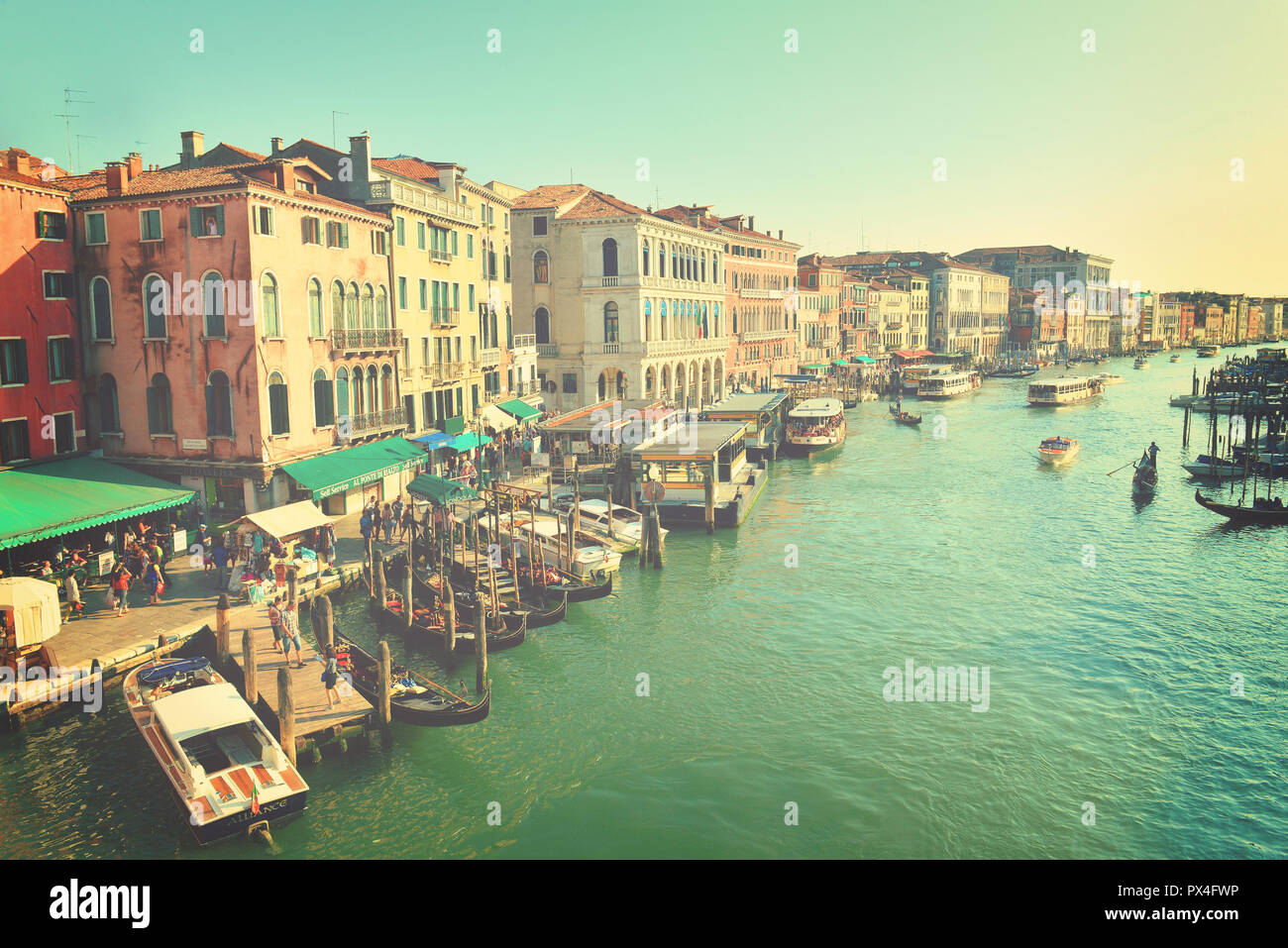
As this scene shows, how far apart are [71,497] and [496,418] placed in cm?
2033

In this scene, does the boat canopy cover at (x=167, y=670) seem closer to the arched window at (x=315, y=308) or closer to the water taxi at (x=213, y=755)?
the water taxi at (x=213, y=755)

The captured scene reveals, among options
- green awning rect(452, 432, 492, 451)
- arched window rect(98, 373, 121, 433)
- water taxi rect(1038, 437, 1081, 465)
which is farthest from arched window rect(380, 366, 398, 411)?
water taxi rect(1038, 437, 1081, 465)

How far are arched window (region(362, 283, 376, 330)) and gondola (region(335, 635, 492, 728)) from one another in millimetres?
15239

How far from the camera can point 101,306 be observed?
25.9 meters

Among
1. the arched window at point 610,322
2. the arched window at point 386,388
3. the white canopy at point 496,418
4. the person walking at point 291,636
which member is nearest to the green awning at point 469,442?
the white canopy at point 496,418

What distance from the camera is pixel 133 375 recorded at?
1029 inches

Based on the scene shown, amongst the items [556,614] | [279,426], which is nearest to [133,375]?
[279,426]

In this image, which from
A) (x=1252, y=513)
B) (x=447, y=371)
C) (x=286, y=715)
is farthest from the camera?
(x=447, y=371)

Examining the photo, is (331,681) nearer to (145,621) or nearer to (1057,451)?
(145,621)

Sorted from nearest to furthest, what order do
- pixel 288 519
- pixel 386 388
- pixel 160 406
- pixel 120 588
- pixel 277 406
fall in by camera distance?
pixel 120 588 < pixel 288 519 < pixel 160 406 < pixel 277 406 < pixel 386 388

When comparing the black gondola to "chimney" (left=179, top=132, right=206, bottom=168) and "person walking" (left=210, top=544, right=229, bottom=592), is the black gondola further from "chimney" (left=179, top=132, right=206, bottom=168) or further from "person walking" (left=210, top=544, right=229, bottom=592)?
"chimney" (left=179, top=132, right=206, bottom=168)

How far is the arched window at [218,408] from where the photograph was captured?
25.8 m

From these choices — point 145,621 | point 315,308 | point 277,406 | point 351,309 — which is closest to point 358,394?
point 351,309

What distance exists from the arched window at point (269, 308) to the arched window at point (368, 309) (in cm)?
472
